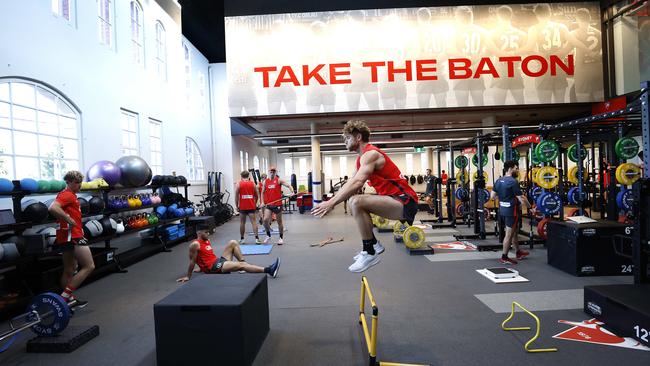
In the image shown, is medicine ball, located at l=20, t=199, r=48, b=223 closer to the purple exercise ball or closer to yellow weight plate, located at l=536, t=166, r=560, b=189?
the purple exercise ball

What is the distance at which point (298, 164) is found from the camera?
23.3m

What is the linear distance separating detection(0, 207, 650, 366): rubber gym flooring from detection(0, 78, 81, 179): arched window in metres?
1.82

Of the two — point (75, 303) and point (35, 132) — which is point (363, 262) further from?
point (35, 132)

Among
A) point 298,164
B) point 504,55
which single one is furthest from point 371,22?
point 298,164

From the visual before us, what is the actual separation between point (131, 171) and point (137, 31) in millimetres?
3599

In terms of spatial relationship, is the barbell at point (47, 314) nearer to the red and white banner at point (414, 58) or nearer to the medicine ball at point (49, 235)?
the medicine ball at point (49, 235)

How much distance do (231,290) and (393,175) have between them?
1446mm

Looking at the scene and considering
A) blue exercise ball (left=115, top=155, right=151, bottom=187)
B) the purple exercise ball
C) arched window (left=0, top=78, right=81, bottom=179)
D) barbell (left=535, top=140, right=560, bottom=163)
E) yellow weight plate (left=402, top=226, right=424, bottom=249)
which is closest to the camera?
arched window (left=0, top=78, right=81, bottom=179)

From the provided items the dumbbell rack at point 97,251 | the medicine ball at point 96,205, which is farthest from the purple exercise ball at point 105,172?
the medicine ball at point 96,205

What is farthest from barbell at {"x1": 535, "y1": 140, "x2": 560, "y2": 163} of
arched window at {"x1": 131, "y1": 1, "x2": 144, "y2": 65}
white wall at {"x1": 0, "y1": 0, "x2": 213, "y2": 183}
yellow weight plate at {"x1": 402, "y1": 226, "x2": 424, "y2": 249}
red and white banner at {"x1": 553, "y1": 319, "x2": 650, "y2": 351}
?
arched window at {"x1": 131, "y1": 1, "x2": 144, "y2": 65}

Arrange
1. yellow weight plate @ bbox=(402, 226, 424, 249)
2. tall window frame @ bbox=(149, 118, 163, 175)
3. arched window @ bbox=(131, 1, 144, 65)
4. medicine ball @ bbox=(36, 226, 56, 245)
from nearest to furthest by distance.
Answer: medicine ball @ bbox=(36, 226, 56, 245)
yellow weight plate @ bbox=(402, 226, 424, 249)
arched window @ bbox=(131, 1, 144, 65)
tall window frame @ bbox=(149, 118, 163, 175)

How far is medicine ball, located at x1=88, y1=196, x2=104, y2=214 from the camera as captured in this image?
186 inches

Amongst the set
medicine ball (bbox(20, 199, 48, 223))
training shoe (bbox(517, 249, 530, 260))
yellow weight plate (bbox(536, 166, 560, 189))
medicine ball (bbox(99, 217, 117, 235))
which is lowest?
training shoe (bbox(517, 249, 530, 260))

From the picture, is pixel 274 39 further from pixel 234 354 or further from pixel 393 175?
pixel 234 354
